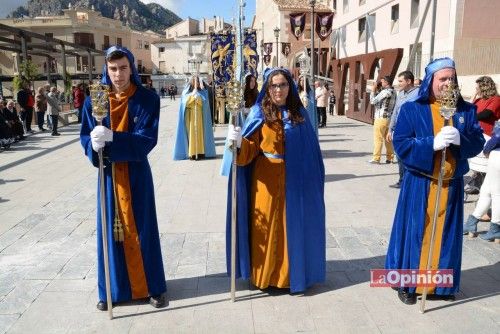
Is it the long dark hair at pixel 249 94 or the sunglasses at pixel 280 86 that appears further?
the long dark hair at pixel 249 94

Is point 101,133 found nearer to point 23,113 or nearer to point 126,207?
point 126,207

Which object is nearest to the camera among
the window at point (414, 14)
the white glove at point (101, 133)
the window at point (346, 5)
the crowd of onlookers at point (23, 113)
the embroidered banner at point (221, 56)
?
the white glove at point (101, 133)

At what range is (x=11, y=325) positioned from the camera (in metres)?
3.36

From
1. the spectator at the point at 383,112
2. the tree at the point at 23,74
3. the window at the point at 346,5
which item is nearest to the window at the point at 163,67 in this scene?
the window at the point at 346,5

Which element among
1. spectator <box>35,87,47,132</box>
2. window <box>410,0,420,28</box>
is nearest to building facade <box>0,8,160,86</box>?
spectator <box>35,87,47,132</box>

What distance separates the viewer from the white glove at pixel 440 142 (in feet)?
10.4

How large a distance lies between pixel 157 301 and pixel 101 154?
129cm

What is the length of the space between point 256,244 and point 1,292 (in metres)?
2.25

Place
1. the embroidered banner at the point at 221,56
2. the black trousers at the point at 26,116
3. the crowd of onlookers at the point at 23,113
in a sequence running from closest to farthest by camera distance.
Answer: the crowd of onlookers at the point at 23,113 → the embroidered banner at the point at 221,56 → the black trousers at the point at 26,116

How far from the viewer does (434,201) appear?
348 cm

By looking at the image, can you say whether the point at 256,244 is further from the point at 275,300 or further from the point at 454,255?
the point at 454,255

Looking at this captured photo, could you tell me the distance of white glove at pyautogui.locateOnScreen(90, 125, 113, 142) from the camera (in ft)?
10.0

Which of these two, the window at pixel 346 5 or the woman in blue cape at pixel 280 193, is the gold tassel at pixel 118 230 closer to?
the woman in blue cape at pixel 280 193

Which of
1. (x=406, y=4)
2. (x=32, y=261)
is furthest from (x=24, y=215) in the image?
(x=406, y=4)
